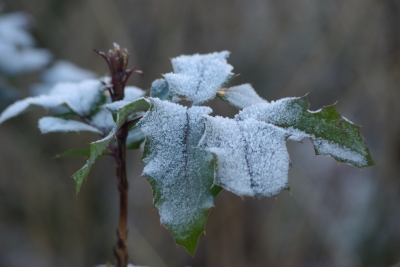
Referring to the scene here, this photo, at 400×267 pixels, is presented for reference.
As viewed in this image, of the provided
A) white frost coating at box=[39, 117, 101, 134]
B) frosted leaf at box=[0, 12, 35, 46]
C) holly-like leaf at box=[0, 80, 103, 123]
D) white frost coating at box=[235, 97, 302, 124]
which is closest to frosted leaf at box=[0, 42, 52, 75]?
frosted leaf at box=[0, 12, 35, 46]

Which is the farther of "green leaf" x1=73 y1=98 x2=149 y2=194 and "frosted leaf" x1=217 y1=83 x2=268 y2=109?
"frosted leaf" x1=217 y1=83 x2=268 y2=109

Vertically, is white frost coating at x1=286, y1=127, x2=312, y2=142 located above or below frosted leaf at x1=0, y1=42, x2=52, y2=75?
above

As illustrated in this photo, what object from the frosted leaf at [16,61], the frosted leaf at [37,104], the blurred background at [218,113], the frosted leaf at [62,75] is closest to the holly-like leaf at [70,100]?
the frosted leaf at [37,104]

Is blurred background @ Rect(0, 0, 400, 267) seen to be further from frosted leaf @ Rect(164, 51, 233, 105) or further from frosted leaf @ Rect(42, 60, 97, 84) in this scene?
frosted leaf @ Rect(164, 51, 233, 105)

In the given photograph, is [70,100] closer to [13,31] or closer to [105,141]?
[105,141]

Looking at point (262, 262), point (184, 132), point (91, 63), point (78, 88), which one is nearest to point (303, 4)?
point (91, 63)

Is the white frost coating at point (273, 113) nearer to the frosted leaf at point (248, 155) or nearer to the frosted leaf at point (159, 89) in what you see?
the frosted leaf at point (248, 155)

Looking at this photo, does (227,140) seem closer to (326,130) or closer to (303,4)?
(326,130)
